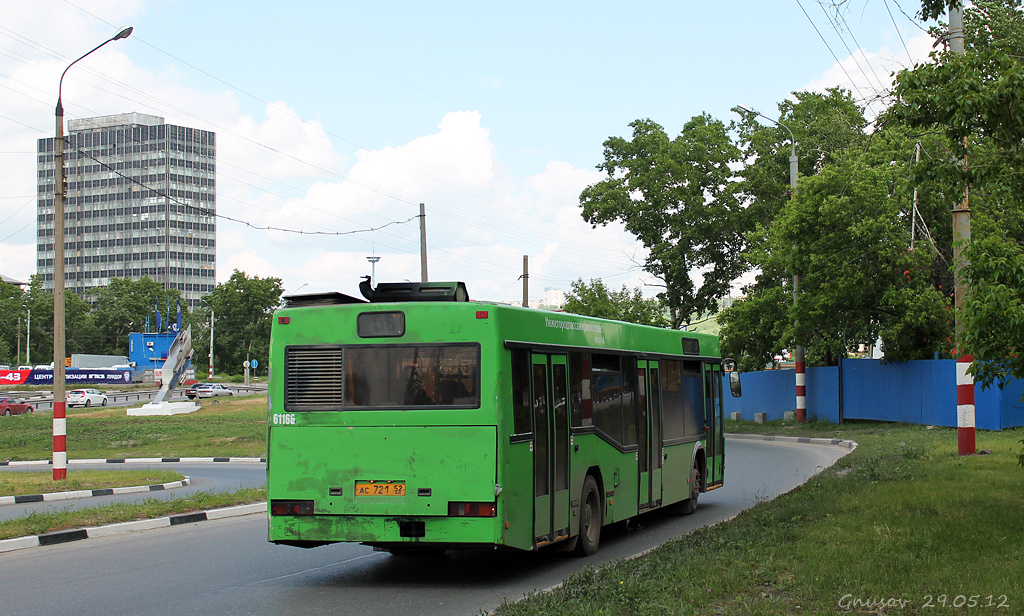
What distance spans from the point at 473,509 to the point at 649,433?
15.4 ft

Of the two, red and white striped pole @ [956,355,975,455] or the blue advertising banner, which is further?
the blue advertising banner

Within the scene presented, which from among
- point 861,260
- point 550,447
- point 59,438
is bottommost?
point 59,438

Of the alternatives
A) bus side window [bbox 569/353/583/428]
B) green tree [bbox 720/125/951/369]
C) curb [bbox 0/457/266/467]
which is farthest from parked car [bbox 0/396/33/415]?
bus side window [bbox 569/353/583/428]

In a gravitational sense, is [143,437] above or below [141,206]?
below

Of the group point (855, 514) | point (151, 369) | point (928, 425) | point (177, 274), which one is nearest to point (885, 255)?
point (928, 425)

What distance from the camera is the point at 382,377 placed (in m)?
9.62

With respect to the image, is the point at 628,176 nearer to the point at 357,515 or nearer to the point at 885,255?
the point at 885,255

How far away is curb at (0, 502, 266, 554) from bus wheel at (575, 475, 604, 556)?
6.77 meters

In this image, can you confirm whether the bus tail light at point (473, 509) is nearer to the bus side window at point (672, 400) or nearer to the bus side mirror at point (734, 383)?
the bus side window at point (672, 400)

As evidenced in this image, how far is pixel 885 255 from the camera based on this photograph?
31188mm

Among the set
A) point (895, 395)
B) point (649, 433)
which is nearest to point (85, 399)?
point (895, 395)

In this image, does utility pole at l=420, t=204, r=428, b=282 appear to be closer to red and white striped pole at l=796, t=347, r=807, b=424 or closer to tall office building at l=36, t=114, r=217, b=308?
red and white striped pole at l=796, t=347, r=807, b=424

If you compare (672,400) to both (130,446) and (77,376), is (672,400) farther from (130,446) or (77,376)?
(77,376)

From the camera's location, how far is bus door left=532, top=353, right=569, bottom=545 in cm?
1001
